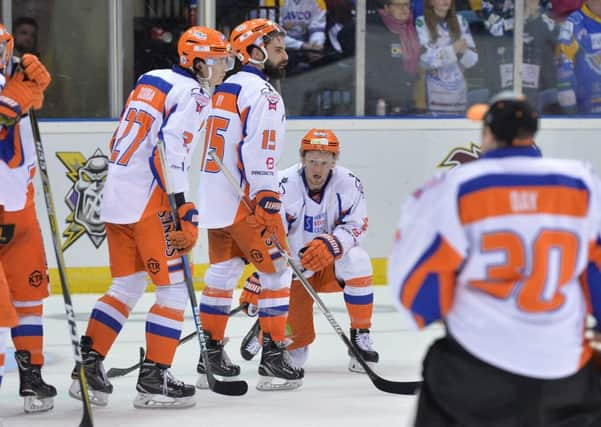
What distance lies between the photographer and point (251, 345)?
15.8 ft

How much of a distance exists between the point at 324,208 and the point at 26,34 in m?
2.44

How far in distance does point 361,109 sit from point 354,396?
113 inches

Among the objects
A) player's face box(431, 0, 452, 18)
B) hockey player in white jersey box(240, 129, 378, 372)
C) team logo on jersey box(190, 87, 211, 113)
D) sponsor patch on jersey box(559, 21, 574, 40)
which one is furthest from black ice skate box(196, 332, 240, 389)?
sponsor patch on jersey box(559, 21, 574, 40)

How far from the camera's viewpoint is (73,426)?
145 inches

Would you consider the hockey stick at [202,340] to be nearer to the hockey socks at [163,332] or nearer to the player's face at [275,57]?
the hockey socks at [163,332]

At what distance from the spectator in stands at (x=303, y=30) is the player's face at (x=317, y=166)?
7.44 ft

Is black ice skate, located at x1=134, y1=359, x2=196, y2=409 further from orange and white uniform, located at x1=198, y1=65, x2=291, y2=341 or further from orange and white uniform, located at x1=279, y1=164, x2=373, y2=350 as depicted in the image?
orange and white uniform, located at x1=279, y1=164, x2=373, y2=350

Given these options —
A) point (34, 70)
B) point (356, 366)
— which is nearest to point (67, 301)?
point (34, 70)

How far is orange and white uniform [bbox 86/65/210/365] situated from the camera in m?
3.86

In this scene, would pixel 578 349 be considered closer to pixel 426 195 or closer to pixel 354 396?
pixel 426 195

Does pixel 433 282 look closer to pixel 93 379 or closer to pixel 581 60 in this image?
pixel 93 379

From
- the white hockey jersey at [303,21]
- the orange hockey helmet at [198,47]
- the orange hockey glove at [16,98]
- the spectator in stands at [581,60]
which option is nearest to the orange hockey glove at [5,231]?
the orange hockey glove at [16,98]

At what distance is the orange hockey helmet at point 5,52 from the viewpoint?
3597 millimetres

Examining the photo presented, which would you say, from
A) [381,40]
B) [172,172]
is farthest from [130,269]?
[381,40]
